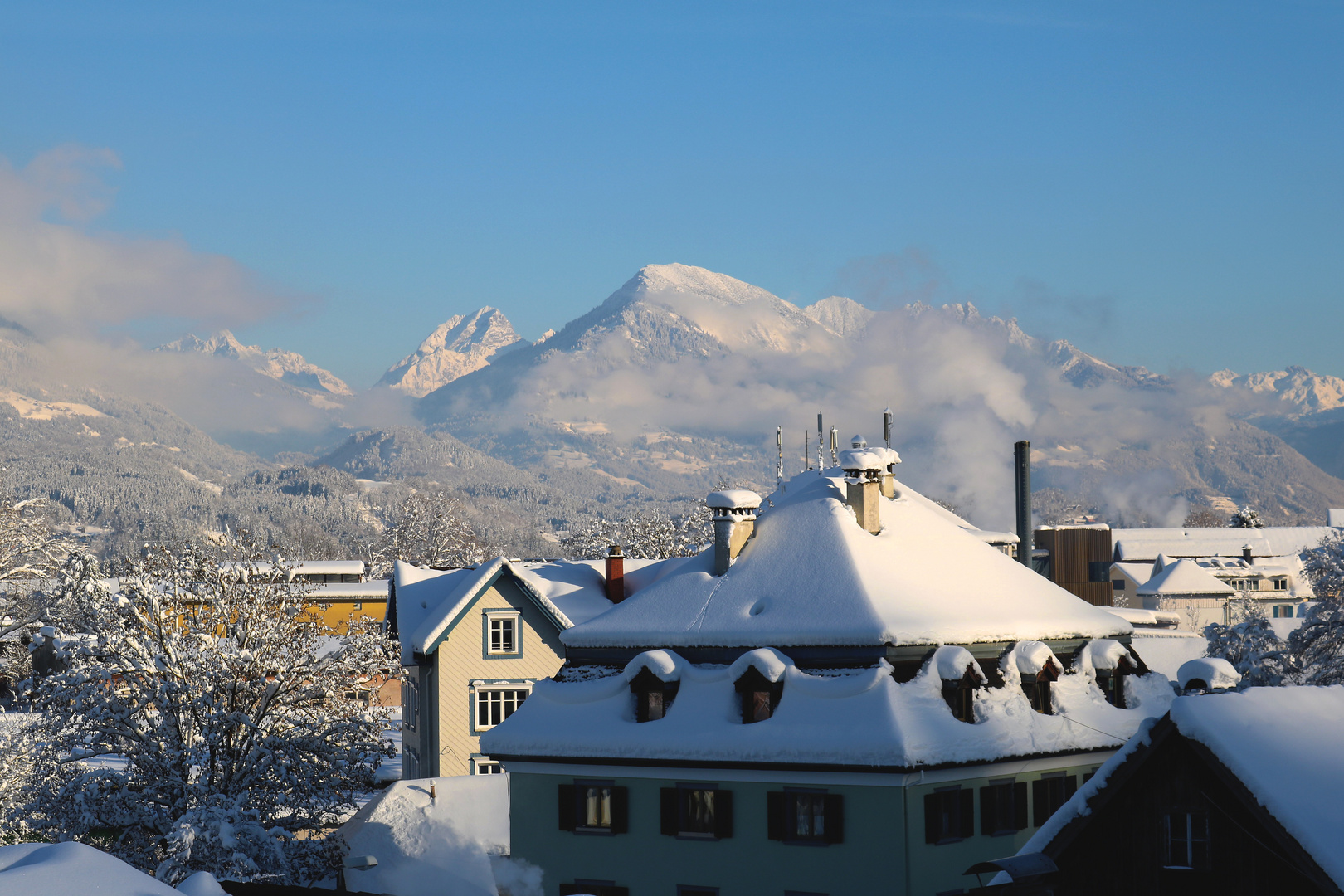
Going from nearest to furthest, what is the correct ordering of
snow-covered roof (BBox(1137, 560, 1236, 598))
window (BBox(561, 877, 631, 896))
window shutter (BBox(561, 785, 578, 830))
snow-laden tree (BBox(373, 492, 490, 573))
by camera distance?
window (BBox(561, 877, 631, 896)) → window shutter (BBox(561, 785, 578, 830)) → snow-covered roof (BBox(1137, 560, 1236, 598)) → snow-laden tree (BBox(373, 492, 490, 573))

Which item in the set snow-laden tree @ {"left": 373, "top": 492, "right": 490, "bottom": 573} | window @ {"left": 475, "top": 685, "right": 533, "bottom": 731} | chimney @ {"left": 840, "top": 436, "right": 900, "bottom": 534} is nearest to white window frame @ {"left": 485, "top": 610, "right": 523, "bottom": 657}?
window @ {"left": 475, "top": 685, "right": 533, "bottom": 731}

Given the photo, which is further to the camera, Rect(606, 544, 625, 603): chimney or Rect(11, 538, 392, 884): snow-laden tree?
Rect(606, 544, 625, 603): chimney

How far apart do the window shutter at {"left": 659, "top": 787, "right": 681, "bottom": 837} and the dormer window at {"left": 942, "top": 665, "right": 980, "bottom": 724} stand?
299 inches

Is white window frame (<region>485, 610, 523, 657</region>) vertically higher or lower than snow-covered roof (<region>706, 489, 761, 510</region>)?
lower

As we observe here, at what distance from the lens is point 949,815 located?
1289 inches

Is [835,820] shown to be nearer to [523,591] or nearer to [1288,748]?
[1288,748]

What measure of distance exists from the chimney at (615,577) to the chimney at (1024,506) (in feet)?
54.7

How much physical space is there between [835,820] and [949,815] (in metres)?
3.00

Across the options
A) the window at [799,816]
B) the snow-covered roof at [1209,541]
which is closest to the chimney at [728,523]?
the window at [799,816]

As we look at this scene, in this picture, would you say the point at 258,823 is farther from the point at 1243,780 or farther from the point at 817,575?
the point at 1243,780

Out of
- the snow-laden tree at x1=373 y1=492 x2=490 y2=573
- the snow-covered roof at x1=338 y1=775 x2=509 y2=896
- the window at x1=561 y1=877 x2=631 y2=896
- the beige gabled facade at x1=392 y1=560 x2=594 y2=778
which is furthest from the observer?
the snow-laden tree at x1=373 y1=492 x2=490 y2=573

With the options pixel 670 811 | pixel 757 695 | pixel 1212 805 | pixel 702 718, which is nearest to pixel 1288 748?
pixel 1212 805

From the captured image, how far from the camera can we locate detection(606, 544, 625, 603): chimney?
2164 inches

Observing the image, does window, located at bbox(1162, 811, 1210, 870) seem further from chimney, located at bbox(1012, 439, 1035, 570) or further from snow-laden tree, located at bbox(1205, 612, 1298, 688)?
chimney, located at bbox(1012, 439, 1035, 570)
